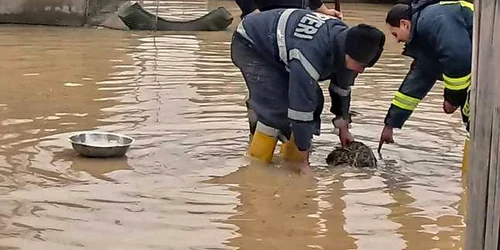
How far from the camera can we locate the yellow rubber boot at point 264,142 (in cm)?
587

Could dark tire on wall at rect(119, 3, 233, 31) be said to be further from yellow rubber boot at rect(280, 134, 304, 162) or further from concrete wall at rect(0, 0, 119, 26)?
yellow rubber boot at rect(280, 134, 304, 162)

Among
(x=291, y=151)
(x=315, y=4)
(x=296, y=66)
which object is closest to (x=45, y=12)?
(x=315, y=4)

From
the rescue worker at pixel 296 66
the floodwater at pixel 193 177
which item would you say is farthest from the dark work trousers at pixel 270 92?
the floodwater at pixel 193 177

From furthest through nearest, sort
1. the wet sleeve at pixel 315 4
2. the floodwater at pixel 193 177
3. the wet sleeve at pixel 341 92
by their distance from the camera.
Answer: the wet sleeve at pixel 315 4 → the wet sleeve at pixel 341 92 → the floodwater at pixel 193 177

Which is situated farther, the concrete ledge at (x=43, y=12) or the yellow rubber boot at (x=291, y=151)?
the concrete ledge at (x=43, y=12)

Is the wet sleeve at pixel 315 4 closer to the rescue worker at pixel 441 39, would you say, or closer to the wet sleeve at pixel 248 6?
the wet sleeve at pixel 248 6

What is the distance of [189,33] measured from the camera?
13.1 m

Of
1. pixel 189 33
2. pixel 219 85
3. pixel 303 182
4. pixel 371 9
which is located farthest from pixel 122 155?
pixel 371 9

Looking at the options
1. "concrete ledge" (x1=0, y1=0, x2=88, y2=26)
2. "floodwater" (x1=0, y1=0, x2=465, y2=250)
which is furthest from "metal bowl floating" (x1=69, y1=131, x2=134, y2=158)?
"concrete ledge" (x1=0, y1=0, x2=88, y2=26)

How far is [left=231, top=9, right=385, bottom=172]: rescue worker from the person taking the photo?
5.38 meters

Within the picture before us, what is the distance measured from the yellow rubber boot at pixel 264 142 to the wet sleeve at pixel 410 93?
780mm

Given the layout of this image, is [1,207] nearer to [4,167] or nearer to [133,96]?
[4,167]

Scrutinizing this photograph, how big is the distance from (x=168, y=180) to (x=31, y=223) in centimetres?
107

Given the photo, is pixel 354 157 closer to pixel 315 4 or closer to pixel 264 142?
pixel 264 142
